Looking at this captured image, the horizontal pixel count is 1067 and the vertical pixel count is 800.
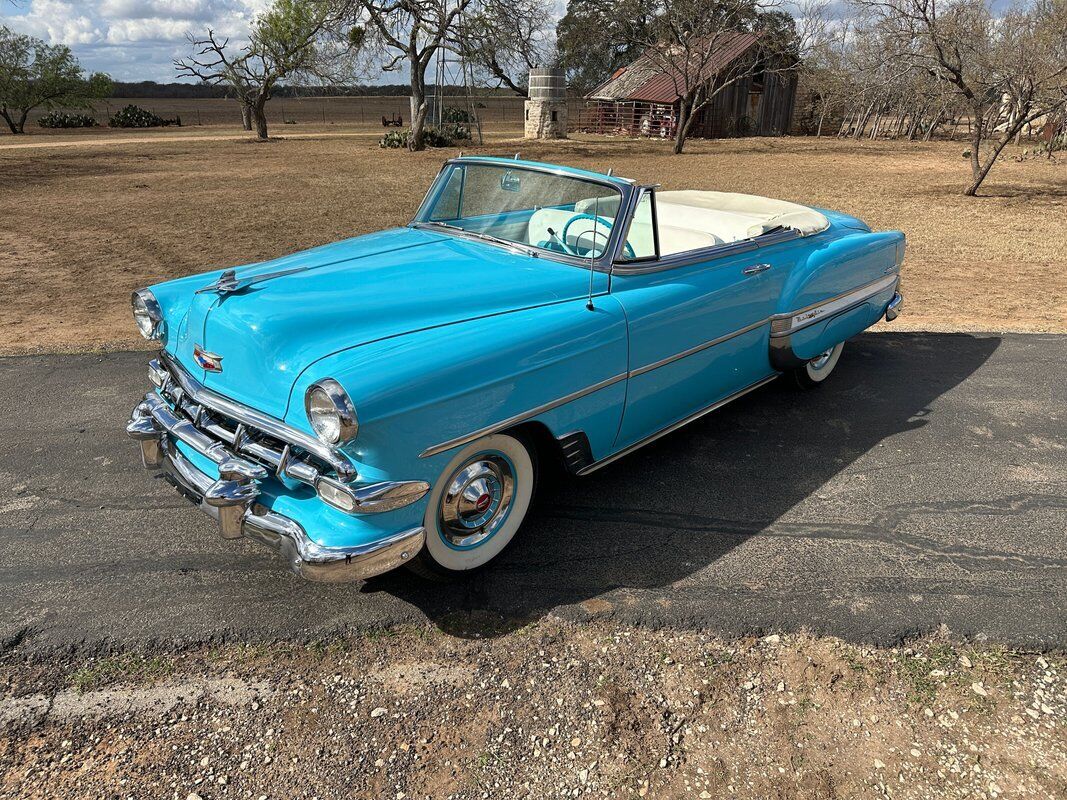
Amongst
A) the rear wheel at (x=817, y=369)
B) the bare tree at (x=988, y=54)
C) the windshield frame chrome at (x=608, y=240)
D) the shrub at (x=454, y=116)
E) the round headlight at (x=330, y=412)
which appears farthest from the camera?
the shrub at (x=454, y=116)

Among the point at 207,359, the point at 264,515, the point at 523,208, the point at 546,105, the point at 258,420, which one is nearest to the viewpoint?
the point at 264,515

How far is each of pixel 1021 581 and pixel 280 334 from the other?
3.17 metres

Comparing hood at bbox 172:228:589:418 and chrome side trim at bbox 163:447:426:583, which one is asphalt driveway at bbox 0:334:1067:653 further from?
hood at bbox 172:228:589:418

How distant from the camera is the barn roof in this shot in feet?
102

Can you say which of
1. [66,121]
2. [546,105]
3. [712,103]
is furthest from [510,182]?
[66,121]

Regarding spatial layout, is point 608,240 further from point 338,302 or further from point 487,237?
point 338,302

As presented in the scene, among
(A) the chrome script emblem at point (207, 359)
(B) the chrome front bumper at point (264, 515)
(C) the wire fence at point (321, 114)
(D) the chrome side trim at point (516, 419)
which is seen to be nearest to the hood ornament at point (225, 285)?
(A) the chrome script emblem at point (207, 359)

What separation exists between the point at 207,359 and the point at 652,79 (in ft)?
114

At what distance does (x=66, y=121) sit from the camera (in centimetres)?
3725

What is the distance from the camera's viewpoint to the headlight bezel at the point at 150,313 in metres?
3.35

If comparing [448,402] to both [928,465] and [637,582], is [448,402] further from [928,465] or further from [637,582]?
[928,465]

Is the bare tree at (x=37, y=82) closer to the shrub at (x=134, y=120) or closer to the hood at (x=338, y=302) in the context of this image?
the shrub at (x=134, y=120)

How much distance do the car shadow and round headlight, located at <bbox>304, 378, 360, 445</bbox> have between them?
2.85 feet

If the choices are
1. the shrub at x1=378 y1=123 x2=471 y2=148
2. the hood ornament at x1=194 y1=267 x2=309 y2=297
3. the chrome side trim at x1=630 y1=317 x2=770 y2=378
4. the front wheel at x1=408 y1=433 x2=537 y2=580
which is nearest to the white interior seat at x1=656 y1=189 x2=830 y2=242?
the chrome side trim at x1=630 y1=317 x2=770 y2=378
